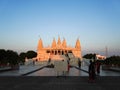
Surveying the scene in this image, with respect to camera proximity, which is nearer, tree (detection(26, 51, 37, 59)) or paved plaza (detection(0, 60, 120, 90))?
paved plaza (detection(0, 60, 120, 90))

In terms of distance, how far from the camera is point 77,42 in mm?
135750

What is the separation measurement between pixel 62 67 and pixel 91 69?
4.06 m
